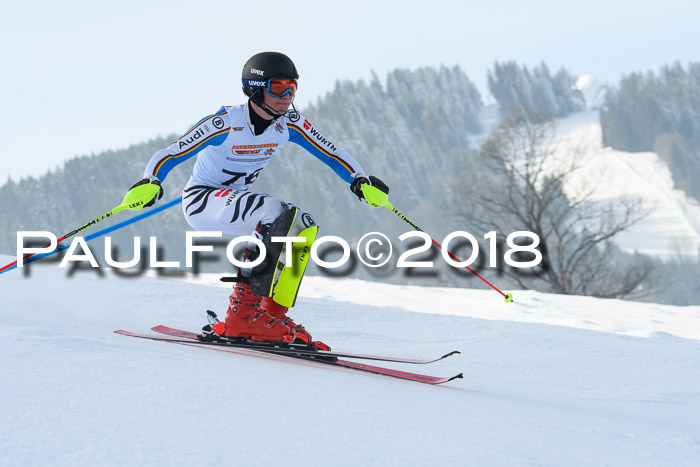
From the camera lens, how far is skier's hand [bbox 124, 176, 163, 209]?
390 cm

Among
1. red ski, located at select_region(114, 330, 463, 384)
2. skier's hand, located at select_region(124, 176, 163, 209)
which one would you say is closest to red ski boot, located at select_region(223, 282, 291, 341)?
red ski, located at select_region(114, 330, 463, 384)

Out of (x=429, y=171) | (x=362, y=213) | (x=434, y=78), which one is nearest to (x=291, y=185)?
(x=362, y=213)

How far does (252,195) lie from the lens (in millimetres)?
4195

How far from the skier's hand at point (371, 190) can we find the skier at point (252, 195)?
599mm

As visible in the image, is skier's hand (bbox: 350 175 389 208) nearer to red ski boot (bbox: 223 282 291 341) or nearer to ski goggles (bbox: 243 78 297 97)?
ski goggles (bbox: 243 78 297 97)

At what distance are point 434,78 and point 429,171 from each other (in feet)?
102

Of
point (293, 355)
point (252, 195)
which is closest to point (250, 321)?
point (293, 355)

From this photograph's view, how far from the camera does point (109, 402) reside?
2.20 meters

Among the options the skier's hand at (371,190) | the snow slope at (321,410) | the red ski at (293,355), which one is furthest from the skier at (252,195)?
the snow slope at (321,410)

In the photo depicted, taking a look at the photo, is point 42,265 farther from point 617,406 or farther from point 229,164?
point 617,406

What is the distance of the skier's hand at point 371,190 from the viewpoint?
4.73 metres

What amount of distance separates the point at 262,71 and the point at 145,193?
41.5 inches

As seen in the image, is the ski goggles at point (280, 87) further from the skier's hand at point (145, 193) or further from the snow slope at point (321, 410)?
the snow slope at point (321, 410)

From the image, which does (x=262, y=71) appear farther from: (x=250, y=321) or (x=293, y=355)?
(x=293, y=355)
